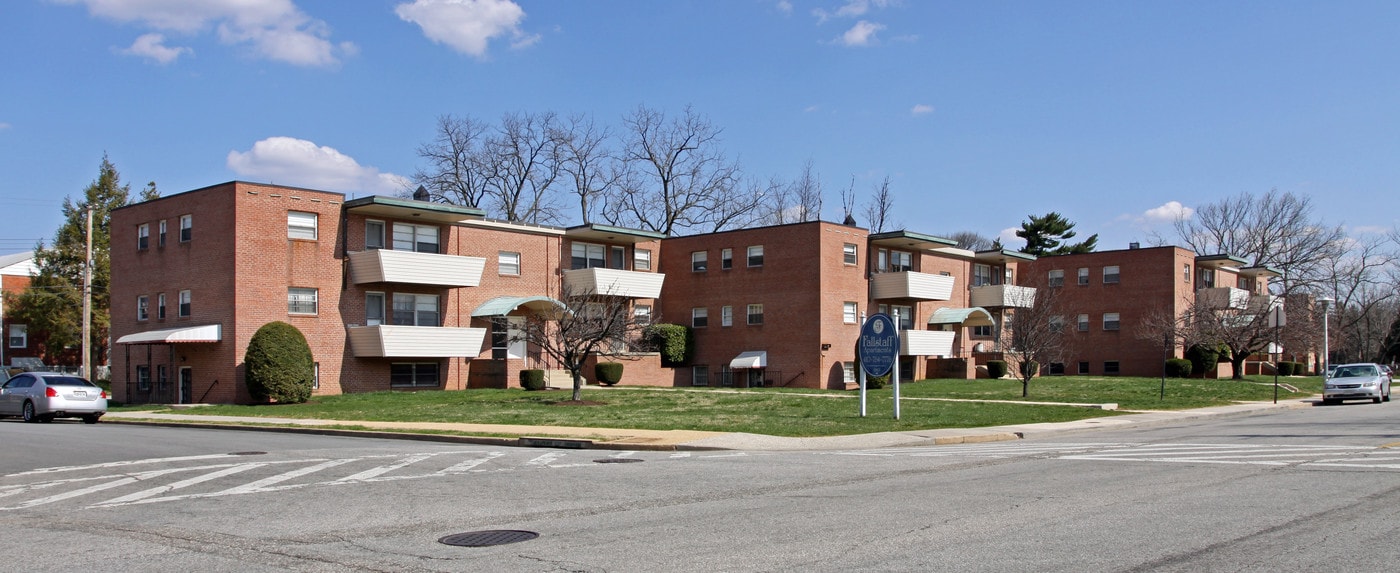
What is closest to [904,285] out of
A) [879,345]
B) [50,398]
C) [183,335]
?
[879,345]

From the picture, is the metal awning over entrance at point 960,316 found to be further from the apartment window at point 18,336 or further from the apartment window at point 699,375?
the apartment window at point 18,336

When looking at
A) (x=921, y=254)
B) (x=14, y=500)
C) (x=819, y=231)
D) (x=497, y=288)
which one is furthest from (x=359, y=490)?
(x=921, y=254)

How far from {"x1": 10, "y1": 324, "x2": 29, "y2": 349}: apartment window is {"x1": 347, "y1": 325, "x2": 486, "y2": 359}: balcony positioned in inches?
1779

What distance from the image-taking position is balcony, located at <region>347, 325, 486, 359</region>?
3972 centimetres

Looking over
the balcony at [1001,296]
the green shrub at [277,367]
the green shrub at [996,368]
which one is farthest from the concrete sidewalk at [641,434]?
the balcony at [1001,296]

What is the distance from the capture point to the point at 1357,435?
20.8m

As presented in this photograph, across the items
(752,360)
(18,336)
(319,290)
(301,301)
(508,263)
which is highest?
(508,263)

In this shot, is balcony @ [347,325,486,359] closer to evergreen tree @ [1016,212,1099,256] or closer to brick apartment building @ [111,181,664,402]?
brick apartment building @ [111,181,664,402]

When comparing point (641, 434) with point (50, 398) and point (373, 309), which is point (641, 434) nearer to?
point (50, 398)

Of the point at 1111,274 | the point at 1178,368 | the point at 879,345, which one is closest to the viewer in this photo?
the point at 879,345

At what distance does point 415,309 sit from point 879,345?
914 inches

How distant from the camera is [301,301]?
3884cm

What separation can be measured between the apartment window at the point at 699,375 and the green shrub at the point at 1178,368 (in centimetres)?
2470

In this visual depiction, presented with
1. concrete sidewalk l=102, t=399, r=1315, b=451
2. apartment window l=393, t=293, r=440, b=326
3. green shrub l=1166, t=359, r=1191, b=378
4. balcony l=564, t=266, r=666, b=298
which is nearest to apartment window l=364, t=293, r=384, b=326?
apartment window l=393, t=293, r=440, b=326
